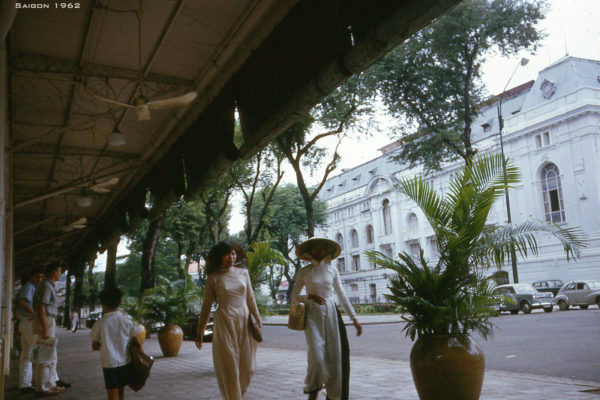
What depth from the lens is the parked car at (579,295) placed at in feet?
85.5

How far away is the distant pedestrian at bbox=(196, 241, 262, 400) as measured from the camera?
532 centimetres

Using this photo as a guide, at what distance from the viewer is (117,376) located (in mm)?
5246

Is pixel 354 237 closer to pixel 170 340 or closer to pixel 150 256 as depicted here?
pixel 150 256

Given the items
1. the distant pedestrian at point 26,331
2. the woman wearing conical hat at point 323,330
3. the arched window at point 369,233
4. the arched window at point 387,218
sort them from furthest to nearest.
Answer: the arched window at point 369,233, the arched window at point 387,218, the distant pedestrian at point 26,331, the woman wearing conical hat at point 323,330

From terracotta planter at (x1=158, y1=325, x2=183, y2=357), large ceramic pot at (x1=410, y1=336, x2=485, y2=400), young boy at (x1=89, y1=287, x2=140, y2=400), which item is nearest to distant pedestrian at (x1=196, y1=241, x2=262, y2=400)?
young boy at (x1=89, y1=287, x2=140, y2=400)

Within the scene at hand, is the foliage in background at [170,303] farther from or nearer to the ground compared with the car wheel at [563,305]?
farther from the ground

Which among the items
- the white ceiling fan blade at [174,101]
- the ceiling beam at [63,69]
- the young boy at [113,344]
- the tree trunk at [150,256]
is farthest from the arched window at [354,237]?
Result: the young boy at [113,344]

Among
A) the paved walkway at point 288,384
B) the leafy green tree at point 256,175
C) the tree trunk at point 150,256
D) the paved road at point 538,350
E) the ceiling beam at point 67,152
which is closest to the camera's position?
the paved walkway at point 288,384

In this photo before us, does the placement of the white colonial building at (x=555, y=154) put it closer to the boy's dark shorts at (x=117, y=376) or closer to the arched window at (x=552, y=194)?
the arched window at (x=552, y=194)

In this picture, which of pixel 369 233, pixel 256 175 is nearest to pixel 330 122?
pixel 256 175

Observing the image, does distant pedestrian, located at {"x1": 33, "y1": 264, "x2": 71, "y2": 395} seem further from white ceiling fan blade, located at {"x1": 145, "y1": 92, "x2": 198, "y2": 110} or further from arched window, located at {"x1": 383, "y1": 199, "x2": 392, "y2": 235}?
arched window, located at {"x1": 383, "y1": 199, "x2": 392, "y2": 235}

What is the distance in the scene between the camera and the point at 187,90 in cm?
901

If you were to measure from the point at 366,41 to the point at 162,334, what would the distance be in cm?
959

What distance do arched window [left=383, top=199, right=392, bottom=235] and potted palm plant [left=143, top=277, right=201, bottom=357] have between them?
153 ft
